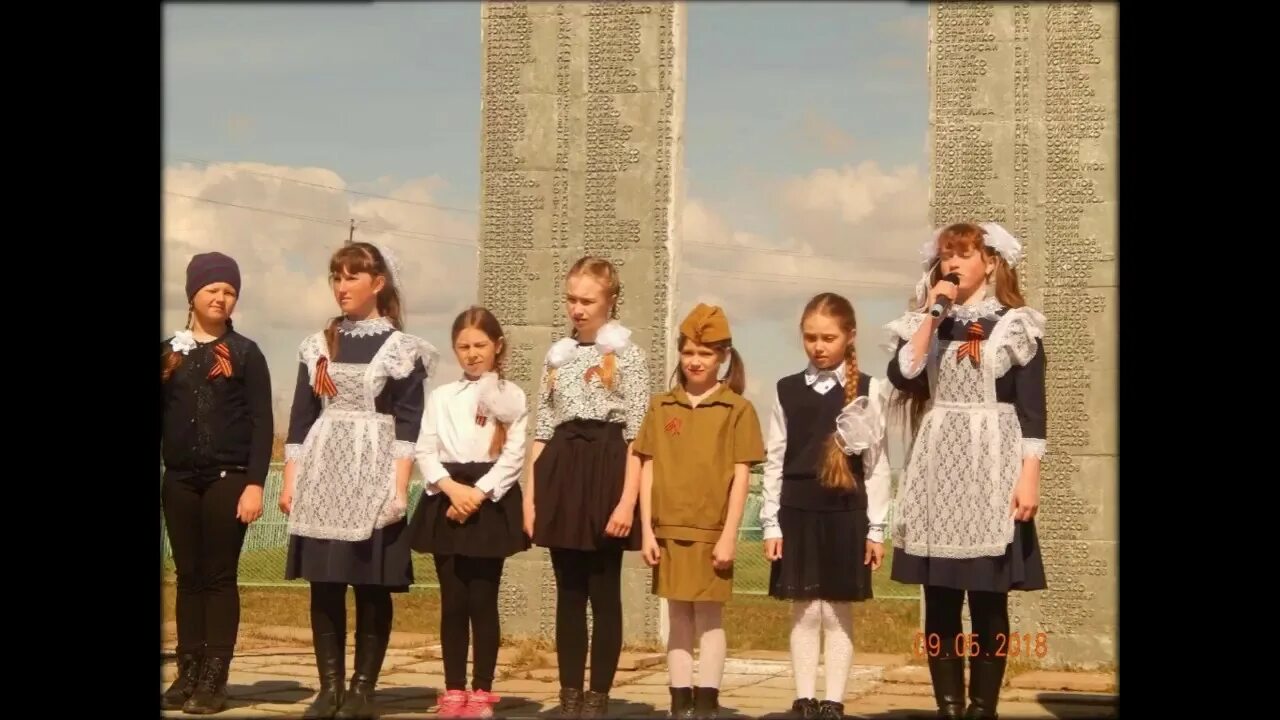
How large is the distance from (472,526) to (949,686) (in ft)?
6.13

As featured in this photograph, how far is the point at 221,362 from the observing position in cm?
661

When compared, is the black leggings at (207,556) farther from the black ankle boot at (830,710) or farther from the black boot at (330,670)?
the black ankle boot at (830,710)

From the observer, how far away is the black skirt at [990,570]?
5.73 metres

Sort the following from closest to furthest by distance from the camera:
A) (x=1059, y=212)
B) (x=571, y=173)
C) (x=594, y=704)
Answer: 1. (x=594, y=704)
2. (x=1059, y=212)
3. (x=571, y=173)

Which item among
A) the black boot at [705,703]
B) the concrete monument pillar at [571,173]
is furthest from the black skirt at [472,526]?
the concrete monument pillar at [571,173]

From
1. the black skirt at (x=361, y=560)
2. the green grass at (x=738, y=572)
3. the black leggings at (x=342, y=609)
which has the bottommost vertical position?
the green grass at (x=738, y=572)

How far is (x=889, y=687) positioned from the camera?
752cm


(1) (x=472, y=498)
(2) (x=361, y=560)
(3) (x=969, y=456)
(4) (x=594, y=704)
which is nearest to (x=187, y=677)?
(2) (x=361, y=560)

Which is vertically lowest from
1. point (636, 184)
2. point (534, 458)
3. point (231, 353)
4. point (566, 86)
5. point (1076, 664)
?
point (1076, 664)

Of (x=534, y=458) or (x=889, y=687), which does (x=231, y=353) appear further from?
(x=889, y=687)

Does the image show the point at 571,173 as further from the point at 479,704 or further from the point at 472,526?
the point at 479,704

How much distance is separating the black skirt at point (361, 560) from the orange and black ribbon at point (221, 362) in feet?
2.92
